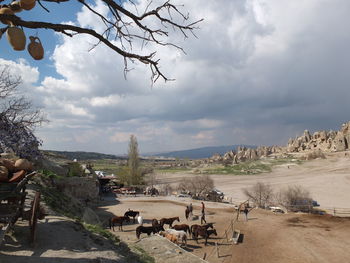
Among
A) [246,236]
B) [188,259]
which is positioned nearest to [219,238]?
[246,236]

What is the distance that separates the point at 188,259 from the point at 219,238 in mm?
7264

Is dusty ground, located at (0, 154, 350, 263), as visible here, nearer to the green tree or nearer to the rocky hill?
the green tree

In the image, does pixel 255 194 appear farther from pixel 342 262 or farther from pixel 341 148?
pixel 341 148

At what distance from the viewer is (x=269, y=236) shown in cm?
2205

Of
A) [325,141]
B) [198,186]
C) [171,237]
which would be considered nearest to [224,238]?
[171,237]

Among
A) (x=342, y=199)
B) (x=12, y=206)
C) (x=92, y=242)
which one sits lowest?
(x=342, y=199)

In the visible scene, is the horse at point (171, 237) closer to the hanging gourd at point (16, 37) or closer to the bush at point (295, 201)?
the hanging gourd at point (16, 37)

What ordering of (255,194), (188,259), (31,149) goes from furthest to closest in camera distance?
(255,194) → (31,149) → (188,259)

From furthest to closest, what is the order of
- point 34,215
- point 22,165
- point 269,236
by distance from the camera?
point 269,236, point 34,215, point 22,165

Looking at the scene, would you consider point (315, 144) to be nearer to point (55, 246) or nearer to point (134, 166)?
point (134, 166)

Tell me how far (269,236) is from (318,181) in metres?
50.1

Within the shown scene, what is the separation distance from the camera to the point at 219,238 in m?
21.0

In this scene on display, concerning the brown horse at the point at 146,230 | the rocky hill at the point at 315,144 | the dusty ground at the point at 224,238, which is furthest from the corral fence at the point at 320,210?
the rocky hill at the point at 315,144

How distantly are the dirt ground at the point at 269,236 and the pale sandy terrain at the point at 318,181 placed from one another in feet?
49.6
